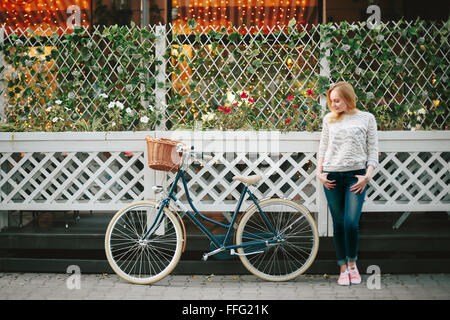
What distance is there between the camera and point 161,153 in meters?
4.52

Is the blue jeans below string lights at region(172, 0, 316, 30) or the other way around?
below

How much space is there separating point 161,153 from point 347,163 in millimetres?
1662

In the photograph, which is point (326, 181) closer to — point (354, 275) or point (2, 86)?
point (354, 275)

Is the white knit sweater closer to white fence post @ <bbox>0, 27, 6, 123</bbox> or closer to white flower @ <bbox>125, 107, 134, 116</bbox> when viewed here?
white flower @ <bbox>125, 107, 134, 116</bbox>

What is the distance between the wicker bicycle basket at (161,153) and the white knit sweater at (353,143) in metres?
1.44

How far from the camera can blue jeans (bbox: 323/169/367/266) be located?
14.8 ft

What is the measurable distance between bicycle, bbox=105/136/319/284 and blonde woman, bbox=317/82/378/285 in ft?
0.97

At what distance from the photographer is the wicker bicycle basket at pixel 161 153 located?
4.50 metres

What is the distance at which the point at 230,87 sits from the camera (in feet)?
17.3

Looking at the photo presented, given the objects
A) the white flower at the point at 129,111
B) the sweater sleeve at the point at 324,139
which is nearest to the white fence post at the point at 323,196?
the sweater sleeve at the point at 324,139

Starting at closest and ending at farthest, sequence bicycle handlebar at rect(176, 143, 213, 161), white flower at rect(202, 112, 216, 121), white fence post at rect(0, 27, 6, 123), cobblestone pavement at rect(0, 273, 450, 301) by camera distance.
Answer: cobblestone pavement at rect(0, 273, 450, 301)
bicycle handlebar at rect(176, 143, 213, 161)
white flower at rect(202, 112, 216, 121)
white fence post at rect(0, 27, 6, 123)

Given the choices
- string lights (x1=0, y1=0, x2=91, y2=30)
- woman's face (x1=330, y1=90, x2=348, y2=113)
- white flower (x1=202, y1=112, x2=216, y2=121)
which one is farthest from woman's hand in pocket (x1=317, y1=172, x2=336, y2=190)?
string lights (x1=0, y1=0, x2=91, y2=30)

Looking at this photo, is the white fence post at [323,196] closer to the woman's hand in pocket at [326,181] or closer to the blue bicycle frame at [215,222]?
the woman's hand in pocket at [326,181]

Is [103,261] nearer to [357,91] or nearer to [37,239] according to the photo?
[37,239]
